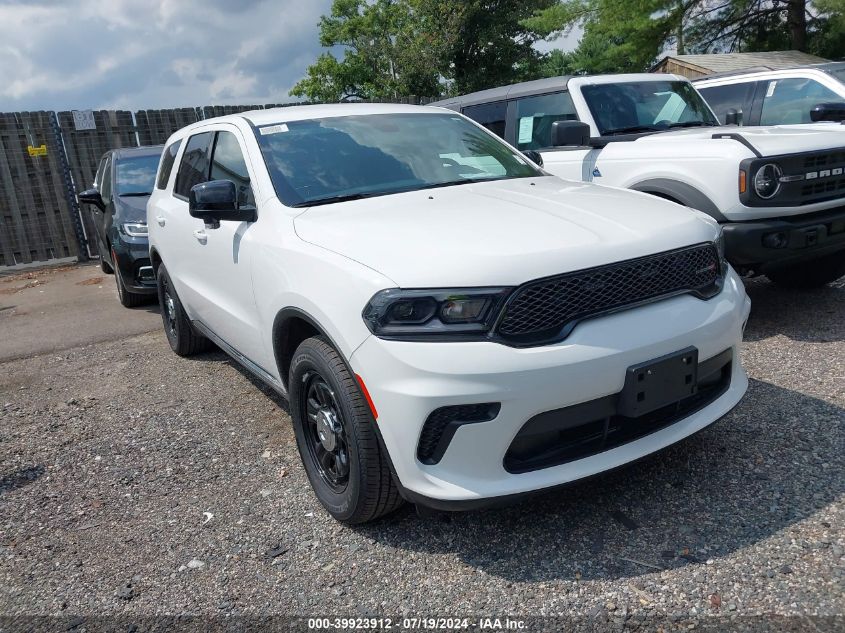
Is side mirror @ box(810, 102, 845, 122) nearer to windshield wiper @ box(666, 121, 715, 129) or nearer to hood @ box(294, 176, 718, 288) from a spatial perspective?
windshield wiper @ box(666, 121, 715, 129)

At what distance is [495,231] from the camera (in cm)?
272

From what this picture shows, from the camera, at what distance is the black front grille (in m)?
2.44

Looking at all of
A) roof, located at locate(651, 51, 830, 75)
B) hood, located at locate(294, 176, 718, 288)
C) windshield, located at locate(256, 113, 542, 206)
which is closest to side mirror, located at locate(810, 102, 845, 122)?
windshield, located at locate(256, 113, 542, 206)

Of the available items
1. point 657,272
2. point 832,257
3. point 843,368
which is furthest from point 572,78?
point 657,272

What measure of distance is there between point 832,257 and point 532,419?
4496 millimetres

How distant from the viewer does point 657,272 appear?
2.72 meters

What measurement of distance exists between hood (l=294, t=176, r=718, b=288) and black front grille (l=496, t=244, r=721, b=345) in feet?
0.13

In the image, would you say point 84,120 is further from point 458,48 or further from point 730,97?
point 458,48

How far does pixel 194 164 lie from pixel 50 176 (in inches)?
337

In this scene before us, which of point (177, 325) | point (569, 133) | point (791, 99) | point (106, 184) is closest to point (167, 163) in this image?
point (177, 325)

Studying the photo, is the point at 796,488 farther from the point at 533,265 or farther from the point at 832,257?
the point at 832,257

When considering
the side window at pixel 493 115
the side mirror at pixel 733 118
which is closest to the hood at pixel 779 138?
the side mirror at pixel 733 118

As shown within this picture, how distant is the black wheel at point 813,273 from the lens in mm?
5738

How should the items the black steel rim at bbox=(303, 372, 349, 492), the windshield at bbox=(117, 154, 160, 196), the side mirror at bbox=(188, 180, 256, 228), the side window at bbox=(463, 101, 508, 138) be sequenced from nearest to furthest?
1. the black steel rim at bbox=(303, 372, 349, 492)
2. the side mirror at bbox=(188, 180, 256, 228)
3. the side window at bbox=(463, 101, 508, 138)
4. the windshield at bbox=(117, 154, 160, 196)
